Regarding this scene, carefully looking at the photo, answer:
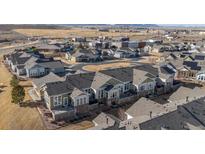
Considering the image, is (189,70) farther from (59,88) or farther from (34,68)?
(34,68)

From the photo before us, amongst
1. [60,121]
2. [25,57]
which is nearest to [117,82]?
[60,121]

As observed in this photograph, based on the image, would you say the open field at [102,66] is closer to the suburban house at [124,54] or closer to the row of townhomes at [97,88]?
the suburban house at [124,54]

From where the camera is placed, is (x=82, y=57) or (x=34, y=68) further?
(x=82, y=57)

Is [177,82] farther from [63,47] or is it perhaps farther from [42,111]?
[63,47]

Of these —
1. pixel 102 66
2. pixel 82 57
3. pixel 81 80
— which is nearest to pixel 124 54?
pixel 82 57

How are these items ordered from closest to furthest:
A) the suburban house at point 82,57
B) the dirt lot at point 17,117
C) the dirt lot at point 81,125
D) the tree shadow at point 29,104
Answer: the dirt lot at point 81,125 < the dirt lot at point 17,117 < the tree shadow at point 29,104 < the suburban house at point 82,57

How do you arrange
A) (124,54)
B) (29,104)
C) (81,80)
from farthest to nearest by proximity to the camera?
(124,54)
(81,80)
(29,104)

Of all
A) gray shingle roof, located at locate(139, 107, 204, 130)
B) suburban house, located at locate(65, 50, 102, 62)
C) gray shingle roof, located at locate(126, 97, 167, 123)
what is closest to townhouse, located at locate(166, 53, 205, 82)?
gray shingle roof, located at locate(126, 97, 167, 123)

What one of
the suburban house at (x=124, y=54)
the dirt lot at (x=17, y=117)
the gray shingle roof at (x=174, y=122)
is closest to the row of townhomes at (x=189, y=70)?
the gray shingle roof at (x=174, y=122)
